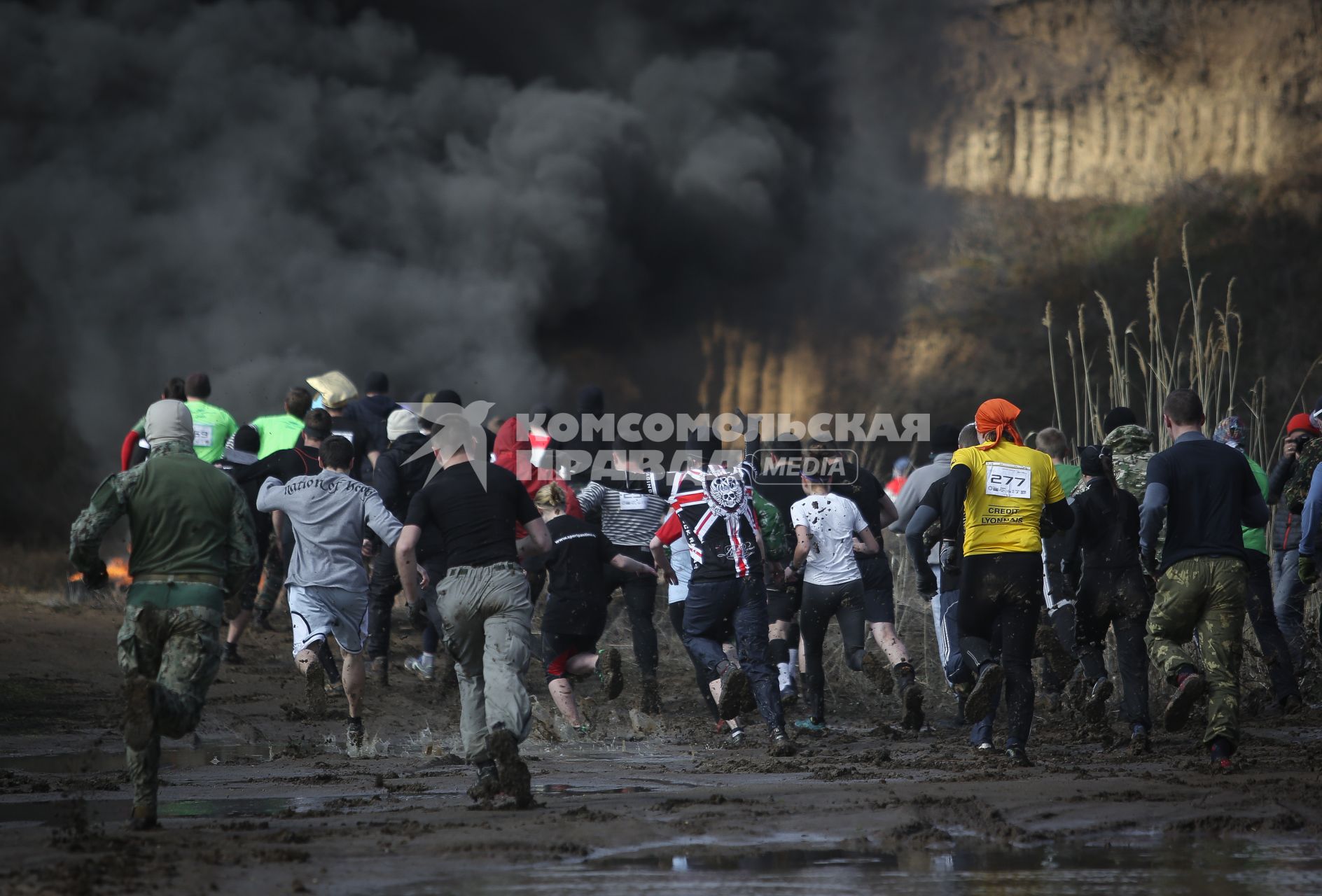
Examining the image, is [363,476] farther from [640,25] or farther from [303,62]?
[640,25]

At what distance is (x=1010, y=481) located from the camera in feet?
23.1

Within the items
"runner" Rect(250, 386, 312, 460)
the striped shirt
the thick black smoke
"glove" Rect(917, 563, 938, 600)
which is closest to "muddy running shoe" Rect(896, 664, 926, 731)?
"glove" Rect(917, 563, 938, 600)

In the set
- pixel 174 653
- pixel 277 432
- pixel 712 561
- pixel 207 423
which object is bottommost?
pixel 174 653

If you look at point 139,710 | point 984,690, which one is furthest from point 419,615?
point 984,690

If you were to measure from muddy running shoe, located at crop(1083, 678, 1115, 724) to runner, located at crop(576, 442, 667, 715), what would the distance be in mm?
2799

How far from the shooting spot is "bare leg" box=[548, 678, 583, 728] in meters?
8.74

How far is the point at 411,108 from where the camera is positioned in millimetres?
18375

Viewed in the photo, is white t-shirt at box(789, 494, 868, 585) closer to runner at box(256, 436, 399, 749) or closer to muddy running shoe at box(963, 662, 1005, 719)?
muddy running shoe at box(963, 662, 1005, 719)

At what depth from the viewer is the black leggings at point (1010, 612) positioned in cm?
700

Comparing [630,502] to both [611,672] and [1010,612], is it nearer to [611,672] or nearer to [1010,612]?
[611,672]

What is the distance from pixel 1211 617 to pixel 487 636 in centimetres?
336

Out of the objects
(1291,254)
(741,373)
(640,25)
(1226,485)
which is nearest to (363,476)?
(1226,485)
